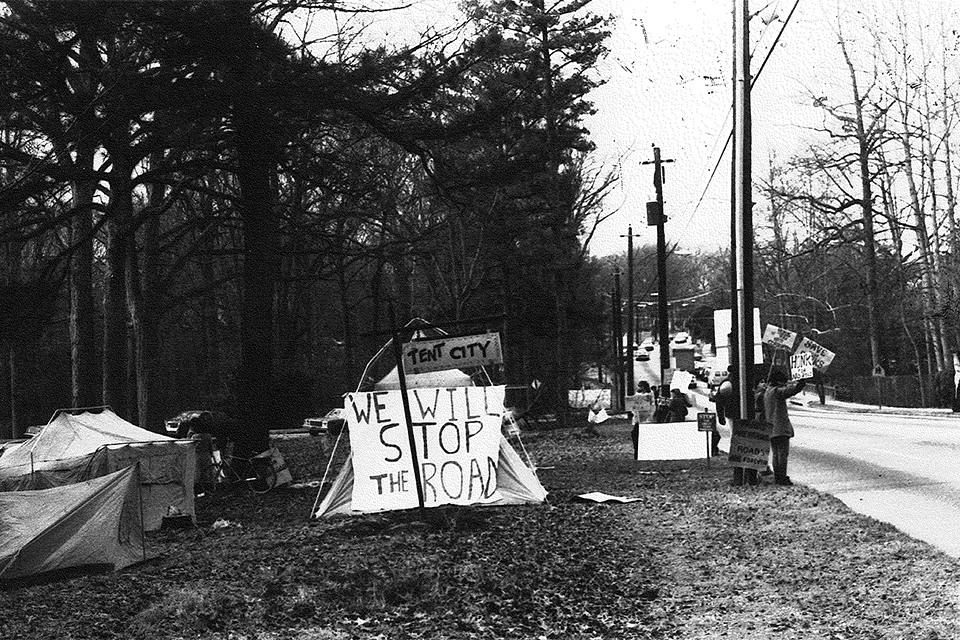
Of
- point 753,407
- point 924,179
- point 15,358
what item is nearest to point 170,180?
point 753,407

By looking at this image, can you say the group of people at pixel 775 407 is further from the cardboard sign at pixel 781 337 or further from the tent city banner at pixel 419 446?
the tent city banner at pixel 419 446

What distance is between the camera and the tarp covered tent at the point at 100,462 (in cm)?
1581

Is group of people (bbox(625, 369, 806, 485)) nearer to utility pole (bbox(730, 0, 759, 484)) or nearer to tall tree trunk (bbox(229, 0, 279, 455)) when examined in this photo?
utility pole (bbox(730, 0, 759, 484))

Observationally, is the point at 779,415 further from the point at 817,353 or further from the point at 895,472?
the point at 817,353

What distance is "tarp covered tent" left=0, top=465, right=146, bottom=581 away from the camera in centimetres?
1155

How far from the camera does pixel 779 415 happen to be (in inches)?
656

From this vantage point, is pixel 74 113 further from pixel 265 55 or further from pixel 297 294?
pixel 297 294

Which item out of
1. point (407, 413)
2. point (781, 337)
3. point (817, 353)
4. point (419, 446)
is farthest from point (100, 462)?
point (781, 337)

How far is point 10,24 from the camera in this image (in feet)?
56.6

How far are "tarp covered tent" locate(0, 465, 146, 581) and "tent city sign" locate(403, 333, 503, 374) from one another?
359 cm

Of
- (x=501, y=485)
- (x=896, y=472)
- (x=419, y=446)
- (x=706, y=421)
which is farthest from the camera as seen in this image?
(x=706, y=421)

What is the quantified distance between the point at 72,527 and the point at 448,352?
4871 mm

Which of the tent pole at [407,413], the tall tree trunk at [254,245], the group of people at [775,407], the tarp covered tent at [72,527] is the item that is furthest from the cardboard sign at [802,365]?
the tarp covered tent at [72,527]

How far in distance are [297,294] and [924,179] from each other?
2868cm
